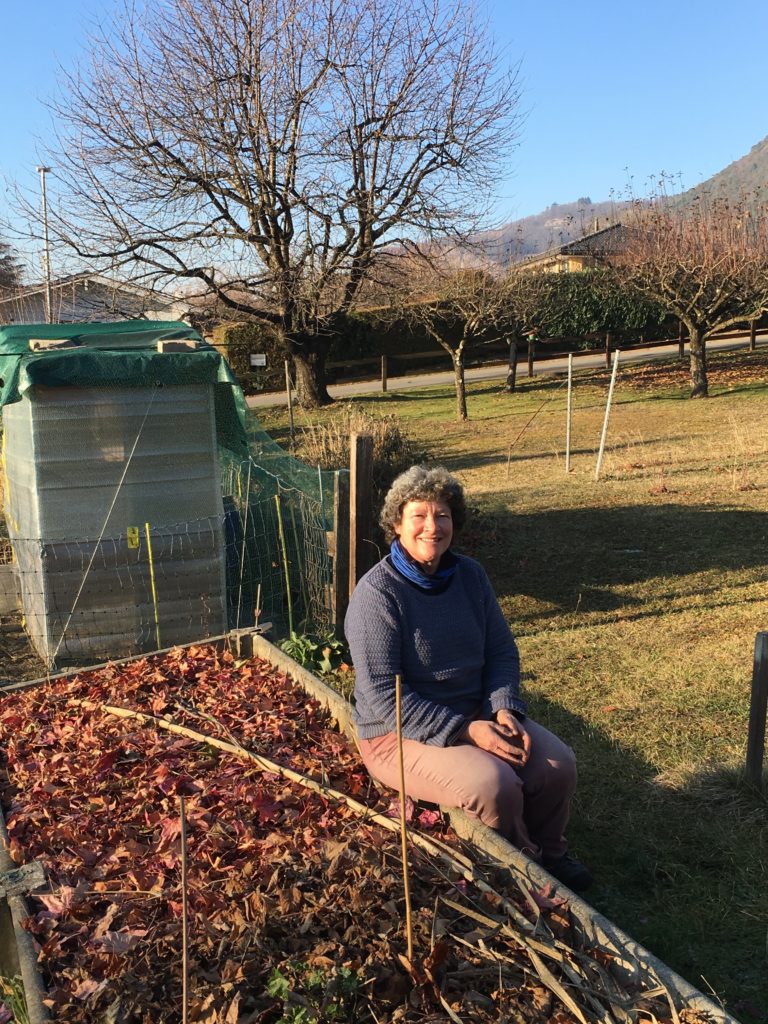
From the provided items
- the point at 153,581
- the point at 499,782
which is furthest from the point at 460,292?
the point at 499,782

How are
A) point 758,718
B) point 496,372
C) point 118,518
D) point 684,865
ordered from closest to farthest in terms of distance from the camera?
1. point 684,865
2. point 758,718
3. point 118,518
4. point 496,372

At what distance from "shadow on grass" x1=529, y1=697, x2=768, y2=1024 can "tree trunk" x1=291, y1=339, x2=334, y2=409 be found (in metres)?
19.4

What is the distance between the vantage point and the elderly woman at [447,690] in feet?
10.2

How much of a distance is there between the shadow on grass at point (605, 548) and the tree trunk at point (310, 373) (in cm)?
1369

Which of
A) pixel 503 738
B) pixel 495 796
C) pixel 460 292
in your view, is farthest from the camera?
pixel 460 292

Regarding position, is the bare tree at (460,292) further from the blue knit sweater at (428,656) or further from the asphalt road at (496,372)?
the blue knit sweater at (428,656)

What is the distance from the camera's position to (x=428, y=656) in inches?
132

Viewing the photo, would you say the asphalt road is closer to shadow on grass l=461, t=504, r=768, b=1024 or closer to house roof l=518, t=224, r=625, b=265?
house roof l=518, t=224, r=625, b=265

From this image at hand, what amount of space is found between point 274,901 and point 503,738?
95cm

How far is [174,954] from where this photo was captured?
2490 millimetres

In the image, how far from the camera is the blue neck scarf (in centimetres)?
337

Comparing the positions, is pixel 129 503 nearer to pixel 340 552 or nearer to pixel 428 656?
pixel 340 552

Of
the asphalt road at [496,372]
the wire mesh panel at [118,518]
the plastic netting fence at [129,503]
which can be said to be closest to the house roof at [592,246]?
the asphalt road at [496,372]

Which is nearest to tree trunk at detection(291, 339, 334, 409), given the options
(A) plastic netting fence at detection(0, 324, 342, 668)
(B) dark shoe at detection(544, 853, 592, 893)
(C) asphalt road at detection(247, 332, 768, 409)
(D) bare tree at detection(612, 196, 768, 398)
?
(C) asphalt road at detection(247, 332, 768, 409)
